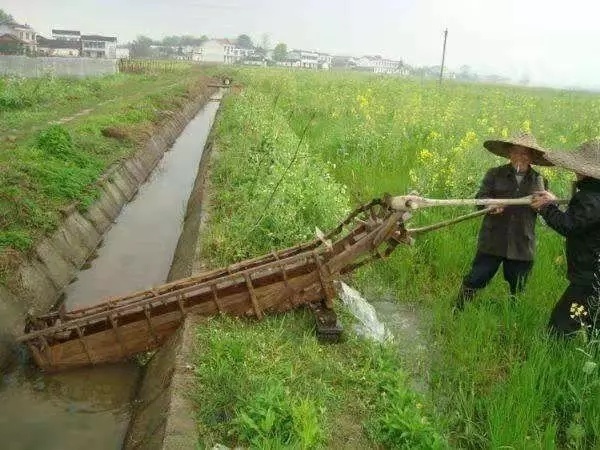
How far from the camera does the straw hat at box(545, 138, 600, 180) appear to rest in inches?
168

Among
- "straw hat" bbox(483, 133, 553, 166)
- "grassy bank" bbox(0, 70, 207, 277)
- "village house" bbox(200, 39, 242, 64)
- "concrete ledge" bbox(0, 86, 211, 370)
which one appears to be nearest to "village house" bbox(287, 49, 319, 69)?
"village house" bbox(200, 39, 242, 64)

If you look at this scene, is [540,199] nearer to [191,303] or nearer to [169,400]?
[191,303]

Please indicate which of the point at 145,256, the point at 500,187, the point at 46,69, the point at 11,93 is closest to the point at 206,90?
the point at 46,69

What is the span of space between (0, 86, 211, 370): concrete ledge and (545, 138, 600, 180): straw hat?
5.42 metres

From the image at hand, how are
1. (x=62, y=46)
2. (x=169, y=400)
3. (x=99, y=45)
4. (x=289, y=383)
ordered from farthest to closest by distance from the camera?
(x=99, y=45) → (x=62, y=46) → (x=289, y=383) → (x=169, y=400)

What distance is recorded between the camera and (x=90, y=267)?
8.00 m

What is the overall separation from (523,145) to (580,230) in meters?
0.98

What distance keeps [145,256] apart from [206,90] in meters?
27.1

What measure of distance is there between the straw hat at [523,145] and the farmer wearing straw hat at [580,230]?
28cm

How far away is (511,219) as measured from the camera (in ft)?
17.3

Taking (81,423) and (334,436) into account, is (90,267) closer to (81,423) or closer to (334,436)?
(81,423)

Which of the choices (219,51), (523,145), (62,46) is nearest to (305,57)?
(219,51)

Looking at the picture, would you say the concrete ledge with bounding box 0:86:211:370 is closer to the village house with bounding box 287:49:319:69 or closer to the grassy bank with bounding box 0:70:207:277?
the grassy bank with bounding box 0:70:207:277

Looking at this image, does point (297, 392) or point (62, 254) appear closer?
point (297, 392)
